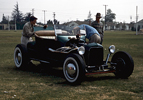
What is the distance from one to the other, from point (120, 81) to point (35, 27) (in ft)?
13.0

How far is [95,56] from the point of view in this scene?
21.6 ft

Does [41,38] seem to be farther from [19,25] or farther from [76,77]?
[19,25]

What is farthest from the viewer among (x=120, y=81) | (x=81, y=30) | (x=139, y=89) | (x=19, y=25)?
(x=19, y=25)

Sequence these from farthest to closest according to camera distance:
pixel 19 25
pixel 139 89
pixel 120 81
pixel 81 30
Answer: pixel 19 25, pixel 81 30, pixel 120 81, pixel 139 89

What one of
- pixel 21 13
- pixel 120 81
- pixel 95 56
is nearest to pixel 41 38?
pixel 95 56

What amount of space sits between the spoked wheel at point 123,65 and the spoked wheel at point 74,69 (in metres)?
1.52

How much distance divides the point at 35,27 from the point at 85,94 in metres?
4.45

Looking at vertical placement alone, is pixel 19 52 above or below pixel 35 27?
below

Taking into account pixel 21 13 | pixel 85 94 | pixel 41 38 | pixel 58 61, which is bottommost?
pixel 85 94

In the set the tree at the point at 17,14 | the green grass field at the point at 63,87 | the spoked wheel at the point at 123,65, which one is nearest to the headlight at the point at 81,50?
the green grass field at the point at 63,87

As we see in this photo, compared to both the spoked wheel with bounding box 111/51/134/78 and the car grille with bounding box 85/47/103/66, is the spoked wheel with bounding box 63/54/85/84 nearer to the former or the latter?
the car grille with bounding box 85/47/103/66

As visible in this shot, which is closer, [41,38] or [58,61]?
[58,61]

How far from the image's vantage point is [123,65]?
6836 millimetres

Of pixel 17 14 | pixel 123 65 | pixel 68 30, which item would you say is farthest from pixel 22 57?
pixel 17 14
